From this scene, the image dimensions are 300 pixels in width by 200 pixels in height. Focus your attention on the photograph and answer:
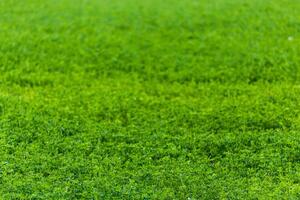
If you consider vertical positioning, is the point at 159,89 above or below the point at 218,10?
below

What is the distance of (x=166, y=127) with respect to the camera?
15.4ft

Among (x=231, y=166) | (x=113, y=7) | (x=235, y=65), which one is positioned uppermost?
(x=113, y=7)

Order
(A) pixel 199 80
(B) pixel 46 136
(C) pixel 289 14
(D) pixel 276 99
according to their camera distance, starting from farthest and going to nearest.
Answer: (C) pixel 289 14 → (A) pixel 199 80 → (D) pixel 276 99 → (B) pixel 46 136

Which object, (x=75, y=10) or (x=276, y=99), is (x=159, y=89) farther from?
(x=75, y=10)

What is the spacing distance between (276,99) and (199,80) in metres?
0.78

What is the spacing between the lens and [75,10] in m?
6.83

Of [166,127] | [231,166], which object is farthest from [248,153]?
[166,127]

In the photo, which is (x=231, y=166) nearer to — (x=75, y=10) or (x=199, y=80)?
(x=199, y=80)

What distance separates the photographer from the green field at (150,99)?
4.09 m

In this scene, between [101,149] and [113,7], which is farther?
[113,7]

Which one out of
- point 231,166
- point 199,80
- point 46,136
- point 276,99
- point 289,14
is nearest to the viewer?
point 231,166

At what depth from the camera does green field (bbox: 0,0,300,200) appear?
161 inches

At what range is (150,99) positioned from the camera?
513cm

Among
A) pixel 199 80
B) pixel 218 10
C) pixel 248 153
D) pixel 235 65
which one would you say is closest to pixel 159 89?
pixel 199 80
